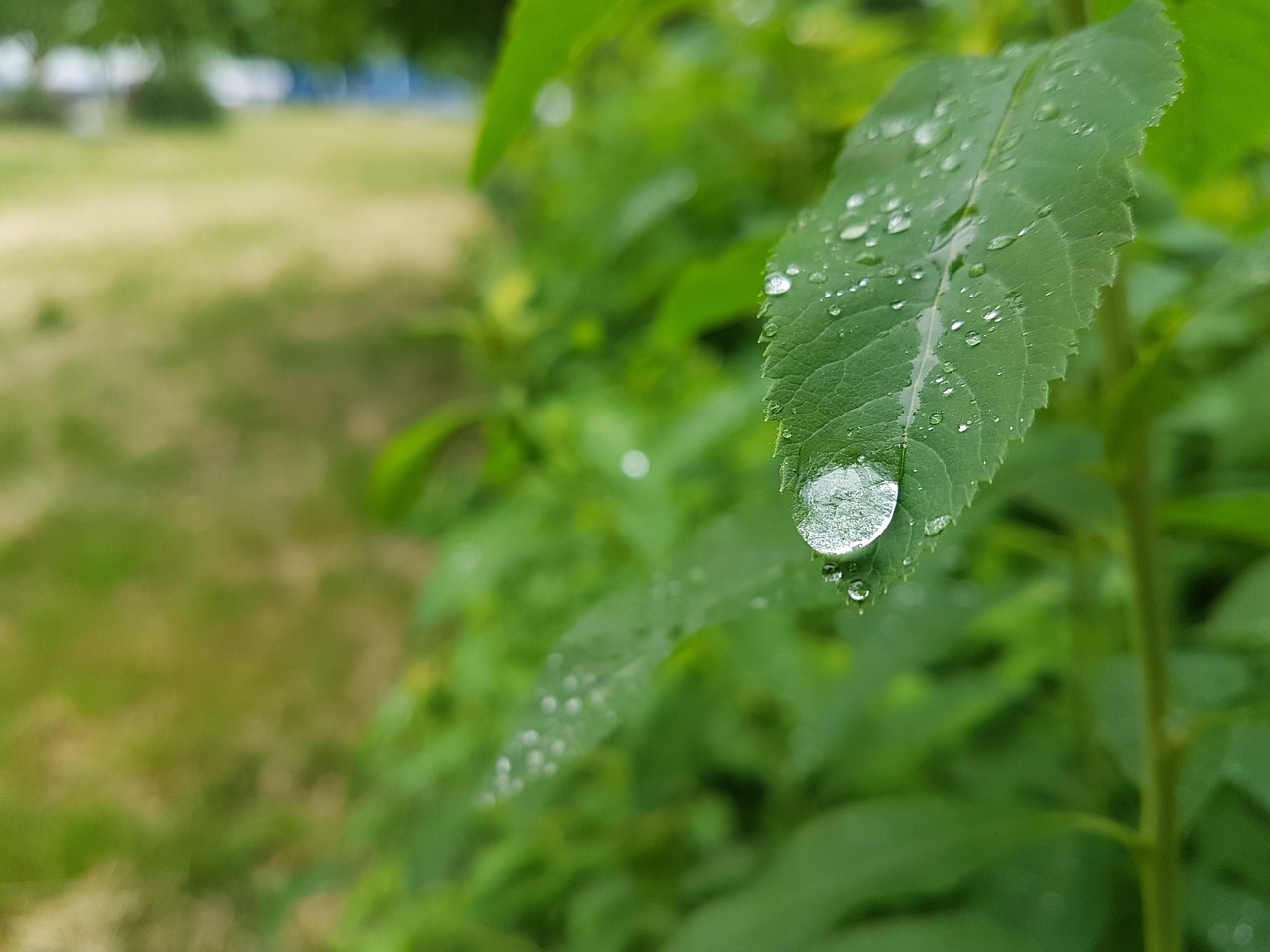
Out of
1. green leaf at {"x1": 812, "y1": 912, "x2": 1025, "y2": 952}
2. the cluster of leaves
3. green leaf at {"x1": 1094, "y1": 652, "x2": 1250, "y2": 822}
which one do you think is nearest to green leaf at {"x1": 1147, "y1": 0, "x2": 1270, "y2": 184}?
the cluster of leaves

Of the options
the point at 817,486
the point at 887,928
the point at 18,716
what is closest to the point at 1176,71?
the point at 817,486

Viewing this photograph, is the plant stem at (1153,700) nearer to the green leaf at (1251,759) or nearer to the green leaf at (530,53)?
the green leaf at (1251,759)

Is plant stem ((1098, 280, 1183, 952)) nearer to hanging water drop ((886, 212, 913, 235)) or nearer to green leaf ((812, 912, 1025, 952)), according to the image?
green leaf ((812, 912, 1025, 952))

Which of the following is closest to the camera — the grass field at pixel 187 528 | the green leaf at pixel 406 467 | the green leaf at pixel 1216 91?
the green leaf at pixel 1216 91

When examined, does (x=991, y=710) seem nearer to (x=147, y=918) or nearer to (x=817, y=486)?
(x=817, y=486)

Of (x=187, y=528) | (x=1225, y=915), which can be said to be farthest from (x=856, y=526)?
(x=187, y=528)

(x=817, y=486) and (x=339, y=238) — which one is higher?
(x=339, y=238)

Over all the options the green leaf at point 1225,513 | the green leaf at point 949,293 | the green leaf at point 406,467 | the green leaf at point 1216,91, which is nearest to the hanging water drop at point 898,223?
the green leaf at point 949,293

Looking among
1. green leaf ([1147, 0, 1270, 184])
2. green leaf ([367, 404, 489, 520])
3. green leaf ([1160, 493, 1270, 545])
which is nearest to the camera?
green leaf ([1147, 0, 1270, 184])
